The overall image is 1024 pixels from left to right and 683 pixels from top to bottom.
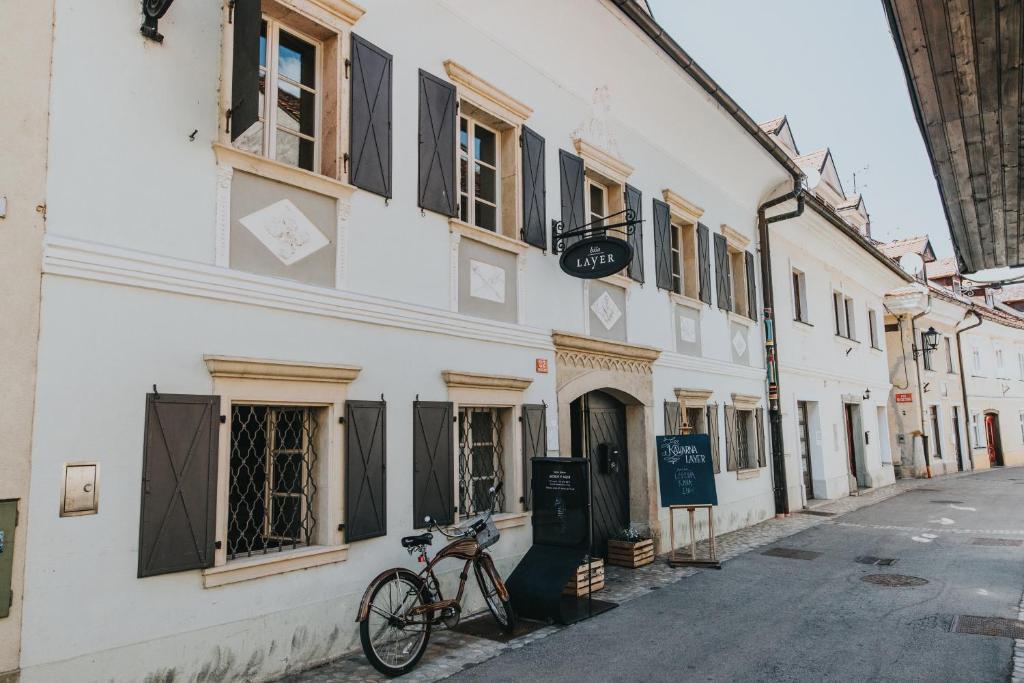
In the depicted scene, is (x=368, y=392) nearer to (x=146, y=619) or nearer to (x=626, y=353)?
(x=146, y=619)

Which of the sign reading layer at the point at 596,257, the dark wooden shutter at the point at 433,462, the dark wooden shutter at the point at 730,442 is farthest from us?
the dark wooden shutter at the point at 730,442

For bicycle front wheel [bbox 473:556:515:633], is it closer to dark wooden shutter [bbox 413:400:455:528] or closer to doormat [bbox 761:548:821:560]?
dark wooden shutter [bbox 413:400:455:528]

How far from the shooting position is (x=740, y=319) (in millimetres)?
13430

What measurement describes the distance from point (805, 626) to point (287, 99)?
22.3 feet

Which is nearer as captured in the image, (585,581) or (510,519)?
(510,519)

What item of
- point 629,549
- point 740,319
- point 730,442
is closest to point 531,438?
point 629,549

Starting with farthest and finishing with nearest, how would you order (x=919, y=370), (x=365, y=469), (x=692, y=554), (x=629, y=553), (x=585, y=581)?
(x=919, y=370) → (x=692, y=554) → (x=629, y=553) → (x=585, y=581) → (x=365, y=469)

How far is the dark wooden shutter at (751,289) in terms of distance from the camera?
1388 cm

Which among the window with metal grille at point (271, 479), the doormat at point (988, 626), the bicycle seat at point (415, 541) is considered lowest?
the doormat at point (988, 626)

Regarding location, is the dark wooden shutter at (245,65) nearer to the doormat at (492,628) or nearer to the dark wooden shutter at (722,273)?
the doormat at (492,628)

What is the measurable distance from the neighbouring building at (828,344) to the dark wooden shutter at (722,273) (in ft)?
7.98

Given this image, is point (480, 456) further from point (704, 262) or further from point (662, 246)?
point (704, 262)

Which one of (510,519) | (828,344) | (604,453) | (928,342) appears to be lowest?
(510,519)

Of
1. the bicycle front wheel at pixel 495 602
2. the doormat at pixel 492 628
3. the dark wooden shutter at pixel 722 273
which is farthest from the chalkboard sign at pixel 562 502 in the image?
the dark wooden shutter at pixel 722 273
